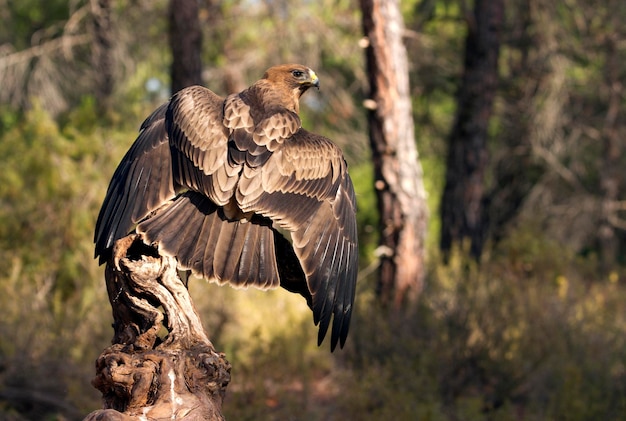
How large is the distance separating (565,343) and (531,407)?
1.01m

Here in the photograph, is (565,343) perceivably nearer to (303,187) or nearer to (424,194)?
(424,194)

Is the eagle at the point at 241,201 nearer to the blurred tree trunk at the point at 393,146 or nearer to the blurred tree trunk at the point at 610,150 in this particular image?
the blurred tree trunk at the point at 393,146

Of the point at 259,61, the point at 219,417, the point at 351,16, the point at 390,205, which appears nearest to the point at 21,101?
the point at 259,61

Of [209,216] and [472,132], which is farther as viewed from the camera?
[472,132]

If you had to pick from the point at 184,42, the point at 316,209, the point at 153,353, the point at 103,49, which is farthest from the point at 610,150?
the point at 153,353

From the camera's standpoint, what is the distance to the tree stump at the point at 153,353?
12.4 ft

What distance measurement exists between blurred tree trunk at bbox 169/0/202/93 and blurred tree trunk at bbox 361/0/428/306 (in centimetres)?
247

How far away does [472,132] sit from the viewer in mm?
11156

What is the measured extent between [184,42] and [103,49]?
11.9 ft

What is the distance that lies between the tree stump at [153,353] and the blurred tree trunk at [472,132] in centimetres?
725

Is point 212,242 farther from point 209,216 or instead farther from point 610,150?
point 610,150

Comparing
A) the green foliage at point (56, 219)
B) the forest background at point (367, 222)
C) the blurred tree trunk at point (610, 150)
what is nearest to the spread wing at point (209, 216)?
the forest background at point (367, 222)

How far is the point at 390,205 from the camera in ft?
27.9

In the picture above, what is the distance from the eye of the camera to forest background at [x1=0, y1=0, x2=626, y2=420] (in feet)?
23.0
